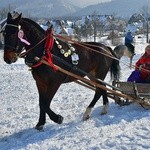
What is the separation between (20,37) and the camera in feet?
23.3

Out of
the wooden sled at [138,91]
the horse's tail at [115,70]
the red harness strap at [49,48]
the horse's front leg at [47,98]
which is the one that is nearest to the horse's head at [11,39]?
the red harness strap at [49,48]

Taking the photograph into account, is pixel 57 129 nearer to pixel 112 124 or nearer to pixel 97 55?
pixel 112 124

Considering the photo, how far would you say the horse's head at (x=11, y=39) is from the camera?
7.00 m

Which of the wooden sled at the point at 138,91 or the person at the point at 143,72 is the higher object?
the person at the point at 143,72

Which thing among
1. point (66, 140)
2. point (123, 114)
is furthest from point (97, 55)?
point (66, 140)

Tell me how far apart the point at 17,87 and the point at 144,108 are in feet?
22.6

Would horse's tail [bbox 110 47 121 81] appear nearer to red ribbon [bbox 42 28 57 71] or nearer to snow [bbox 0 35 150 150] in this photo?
snow [bbox 0 35 150 150]

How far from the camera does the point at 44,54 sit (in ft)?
24.0

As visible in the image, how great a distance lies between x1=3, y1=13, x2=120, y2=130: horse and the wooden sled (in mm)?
896

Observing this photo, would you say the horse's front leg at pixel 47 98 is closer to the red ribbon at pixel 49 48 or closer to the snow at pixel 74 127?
the snow at pixel 74 127

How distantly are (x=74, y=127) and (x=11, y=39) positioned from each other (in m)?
2.07

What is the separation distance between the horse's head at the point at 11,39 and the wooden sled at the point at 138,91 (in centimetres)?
273

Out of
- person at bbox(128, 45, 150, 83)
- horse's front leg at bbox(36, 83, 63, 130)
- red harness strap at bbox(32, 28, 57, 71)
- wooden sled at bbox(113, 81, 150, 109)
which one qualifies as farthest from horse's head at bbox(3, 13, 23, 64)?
person at bbox(128, 45, 150, 83)

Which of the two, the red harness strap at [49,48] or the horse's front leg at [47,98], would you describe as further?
the horse's front leg at [47,98]
